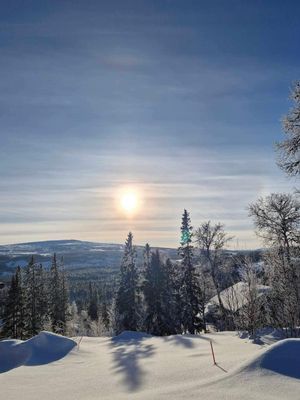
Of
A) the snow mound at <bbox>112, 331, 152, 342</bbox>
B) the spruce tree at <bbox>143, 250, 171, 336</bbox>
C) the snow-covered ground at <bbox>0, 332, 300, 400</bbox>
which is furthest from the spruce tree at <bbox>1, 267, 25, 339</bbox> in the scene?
the snow-covered ground at <bbox>0, 332, 300, 400</bbox>

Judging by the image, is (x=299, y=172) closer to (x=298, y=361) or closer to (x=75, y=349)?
(x=298, y=361)

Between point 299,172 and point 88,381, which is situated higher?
point 299,172

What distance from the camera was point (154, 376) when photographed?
10.2 m

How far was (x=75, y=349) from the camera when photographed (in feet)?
53.1

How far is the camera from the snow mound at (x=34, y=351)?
47.4 ft

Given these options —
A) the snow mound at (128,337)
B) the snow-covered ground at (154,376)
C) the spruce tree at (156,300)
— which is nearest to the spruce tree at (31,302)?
the spruce tree at (156,300)

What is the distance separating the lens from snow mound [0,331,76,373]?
14.4m

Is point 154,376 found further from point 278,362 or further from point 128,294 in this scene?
point 128,294

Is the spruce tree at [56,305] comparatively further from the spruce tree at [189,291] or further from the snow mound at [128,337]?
the snow mound at [128,337]

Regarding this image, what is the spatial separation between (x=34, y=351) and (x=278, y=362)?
10033 mm

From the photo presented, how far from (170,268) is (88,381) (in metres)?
36.0

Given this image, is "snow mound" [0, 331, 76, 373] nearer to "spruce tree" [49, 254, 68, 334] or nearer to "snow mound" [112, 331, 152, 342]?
"snow mound" [112, 331, 152, 342]

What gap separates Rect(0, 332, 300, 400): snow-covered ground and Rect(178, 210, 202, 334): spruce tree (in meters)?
26.1

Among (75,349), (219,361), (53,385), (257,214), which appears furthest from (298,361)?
(257,214)
